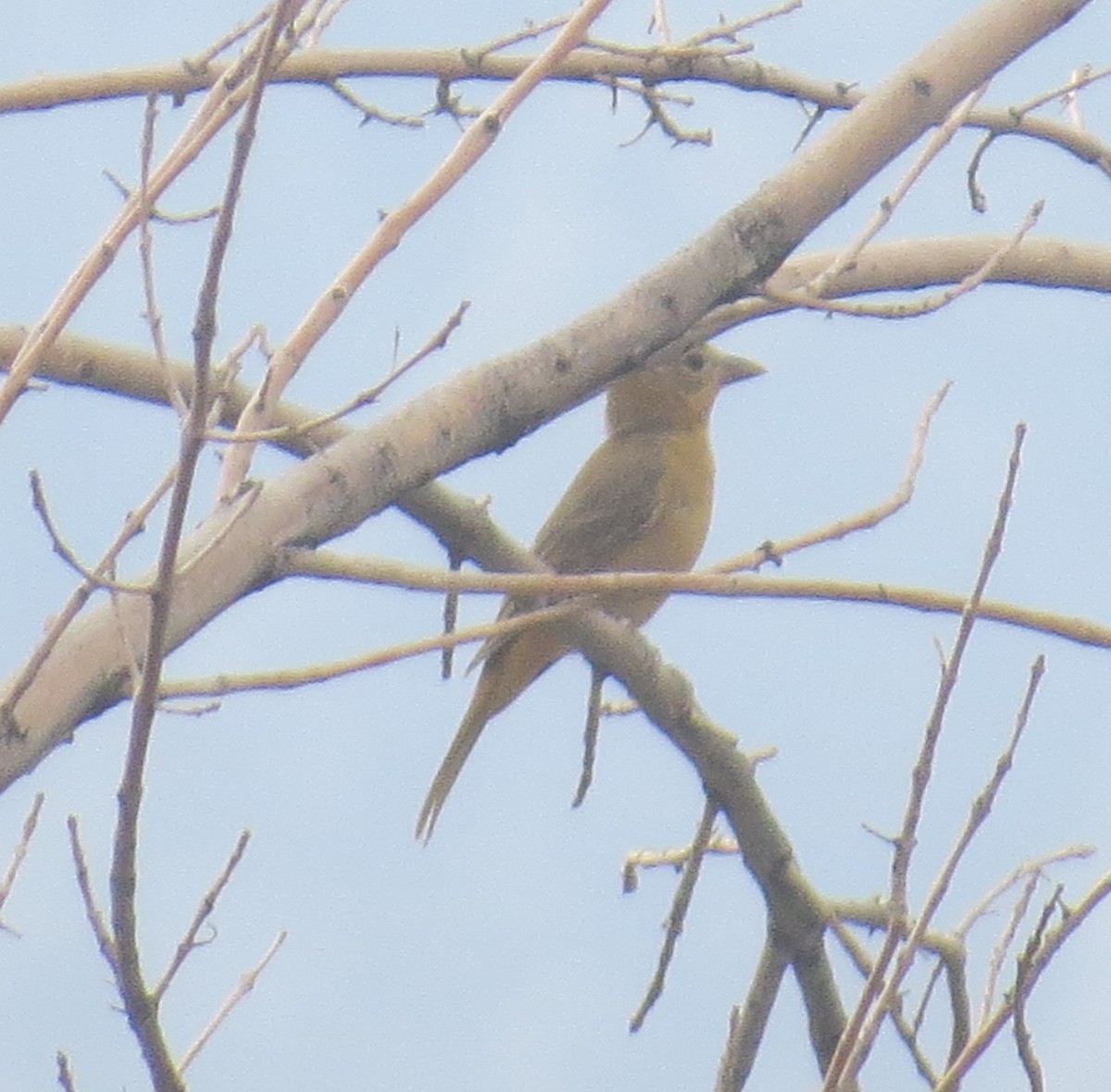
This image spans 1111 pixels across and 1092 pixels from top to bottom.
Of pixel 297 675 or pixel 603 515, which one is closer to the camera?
pixel 297 675

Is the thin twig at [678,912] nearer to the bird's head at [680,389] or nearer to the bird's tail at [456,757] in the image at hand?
the bird's tail at [456,757]

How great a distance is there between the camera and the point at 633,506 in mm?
4875

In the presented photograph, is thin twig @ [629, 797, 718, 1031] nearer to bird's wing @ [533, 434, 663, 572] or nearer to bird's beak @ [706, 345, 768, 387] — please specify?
bird's wing @ [533, 434, 663, 572]

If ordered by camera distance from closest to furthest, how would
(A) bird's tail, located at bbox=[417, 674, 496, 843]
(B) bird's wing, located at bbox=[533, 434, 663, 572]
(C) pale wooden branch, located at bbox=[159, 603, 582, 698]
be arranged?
1. (C) pale wooden branch, located at bbox=[159, 603, 582, 698]
2. (A) bird's tail, located at bbox=[417, 674, 496, 843]
3. (B) bird's wing, located at bbox=[533, 434, 663, 572]

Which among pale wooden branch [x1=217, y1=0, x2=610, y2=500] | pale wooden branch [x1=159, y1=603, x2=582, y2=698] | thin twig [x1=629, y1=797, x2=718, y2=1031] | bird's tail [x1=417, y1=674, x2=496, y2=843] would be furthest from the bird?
pale wooden branch [x1=159, y1=603, x2=582, y2=698]

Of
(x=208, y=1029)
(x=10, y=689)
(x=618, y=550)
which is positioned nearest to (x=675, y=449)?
(x=618, y=550)

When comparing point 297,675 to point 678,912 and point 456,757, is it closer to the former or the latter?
point 678,912

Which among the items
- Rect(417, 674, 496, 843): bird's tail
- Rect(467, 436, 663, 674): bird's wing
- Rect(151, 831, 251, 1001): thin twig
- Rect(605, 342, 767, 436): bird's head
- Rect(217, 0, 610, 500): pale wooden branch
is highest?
Rect(605, 342, 767, 436): bird's head

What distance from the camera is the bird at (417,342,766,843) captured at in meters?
4.46

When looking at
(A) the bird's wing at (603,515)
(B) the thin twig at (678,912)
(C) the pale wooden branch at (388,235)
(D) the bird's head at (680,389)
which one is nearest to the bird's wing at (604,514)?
(A) the bird's wing at (603,515)

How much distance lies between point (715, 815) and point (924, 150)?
4.24 feet

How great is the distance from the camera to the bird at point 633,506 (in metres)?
4.46

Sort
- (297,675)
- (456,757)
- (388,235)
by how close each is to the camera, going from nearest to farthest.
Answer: (297,675), (388,235), (456,757)

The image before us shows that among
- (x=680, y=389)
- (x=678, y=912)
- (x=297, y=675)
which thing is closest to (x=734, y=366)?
(x=680, y=389)
